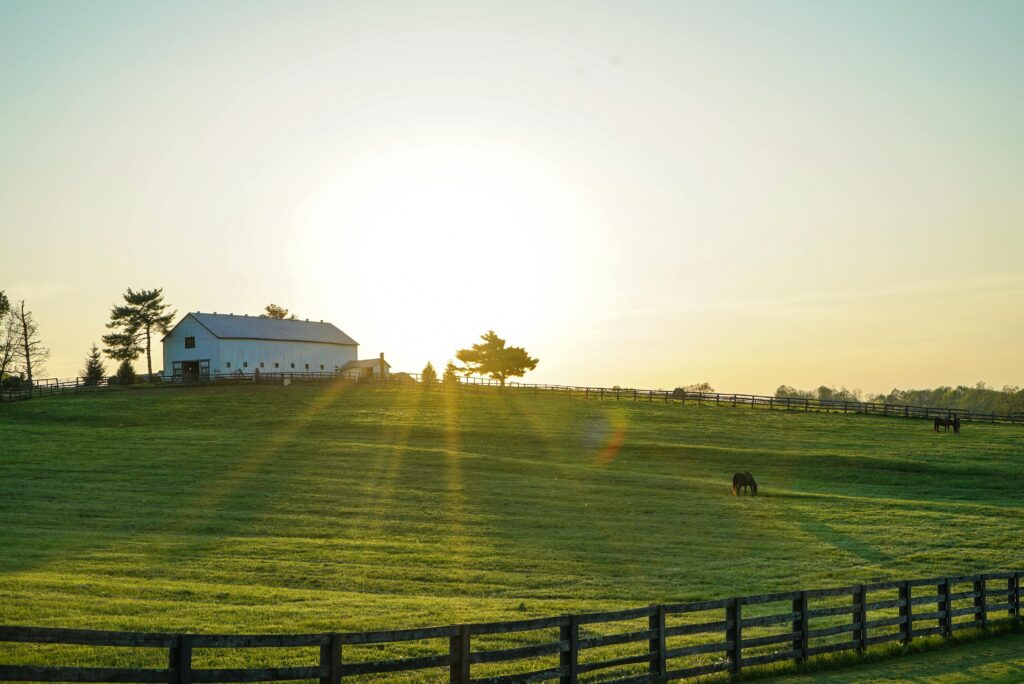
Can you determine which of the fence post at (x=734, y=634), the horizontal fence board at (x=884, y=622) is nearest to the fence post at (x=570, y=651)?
the fence post at (x=734, y=634)

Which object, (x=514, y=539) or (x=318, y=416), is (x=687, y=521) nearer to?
(x=514, y=539)

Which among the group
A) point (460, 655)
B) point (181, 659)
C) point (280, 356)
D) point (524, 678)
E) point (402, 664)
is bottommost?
point (524, 678)

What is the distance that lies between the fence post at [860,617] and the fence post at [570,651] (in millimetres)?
6851

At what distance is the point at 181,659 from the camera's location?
1021 cm

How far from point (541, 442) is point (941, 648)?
45.8m

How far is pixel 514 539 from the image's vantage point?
33000mm

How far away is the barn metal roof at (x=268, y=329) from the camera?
104 meters

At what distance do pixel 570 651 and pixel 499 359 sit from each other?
4146 inches

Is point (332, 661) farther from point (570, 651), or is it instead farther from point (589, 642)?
point (589, 642)

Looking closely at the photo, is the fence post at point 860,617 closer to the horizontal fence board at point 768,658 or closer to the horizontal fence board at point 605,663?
the horizontal fence board at point 768,658

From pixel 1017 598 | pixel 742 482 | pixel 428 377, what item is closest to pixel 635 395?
pixel 428 377

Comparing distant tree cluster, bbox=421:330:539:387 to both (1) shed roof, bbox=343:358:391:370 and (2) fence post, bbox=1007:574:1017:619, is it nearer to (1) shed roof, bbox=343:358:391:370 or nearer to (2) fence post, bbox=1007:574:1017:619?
(1) shed roof, bbox=343:358:391:370

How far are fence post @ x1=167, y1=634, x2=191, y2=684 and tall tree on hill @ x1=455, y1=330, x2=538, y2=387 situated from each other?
350 feet

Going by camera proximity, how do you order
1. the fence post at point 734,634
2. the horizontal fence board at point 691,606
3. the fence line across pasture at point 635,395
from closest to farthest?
the horizontal fence board at point 691,606 → the fence post at point 734,634 → the fence line across pasture at point 635,395
